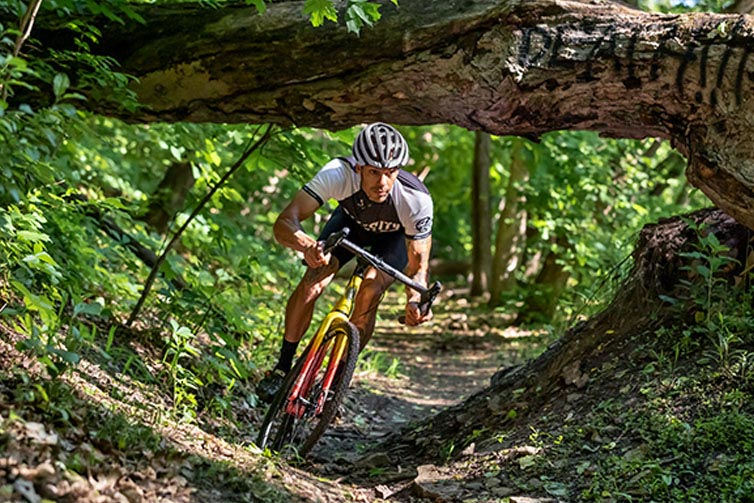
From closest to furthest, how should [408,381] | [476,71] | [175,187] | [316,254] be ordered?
[316,254] → [476,71] → [408,381] → [175,187]

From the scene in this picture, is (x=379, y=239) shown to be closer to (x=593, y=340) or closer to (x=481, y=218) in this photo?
(x=593, y=340)

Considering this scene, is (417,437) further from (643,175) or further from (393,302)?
(393,302)

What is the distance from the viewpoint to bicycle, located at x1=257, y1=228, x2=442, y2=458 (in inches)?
199

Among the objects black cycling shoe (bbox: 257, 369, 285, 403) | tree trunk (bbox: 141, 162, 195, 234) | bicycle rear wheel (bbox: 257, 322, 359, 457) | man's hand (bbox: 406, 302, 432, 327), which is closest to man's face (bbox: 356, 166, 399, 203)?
man's hand (bbox: 406, 302, 432, 327)

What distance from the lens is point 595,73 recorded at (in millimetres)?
5113

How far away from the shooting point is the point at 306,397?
5309 mm

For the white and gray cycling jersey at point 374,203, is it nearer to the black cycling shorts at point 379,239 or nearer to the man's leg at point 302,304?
the black cycling shorts at point 379,239

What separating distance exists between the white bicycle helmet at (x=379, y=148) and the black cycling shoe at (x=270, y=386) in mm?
1626

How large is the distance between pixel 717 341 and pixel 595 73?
1769mm

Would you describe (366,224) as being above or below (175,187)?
below

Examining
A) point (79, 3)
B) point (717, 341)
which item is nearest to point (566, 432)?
point (717, 341)

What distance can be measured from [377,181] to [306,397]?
54.8 inches

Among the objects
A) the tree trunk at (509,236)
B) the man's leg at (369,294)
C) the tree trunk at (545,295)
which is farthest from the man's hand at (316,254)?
the tree trunk at (509,236)

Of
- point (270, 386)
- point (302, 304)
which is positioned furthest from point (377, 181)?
point (270, 386)
